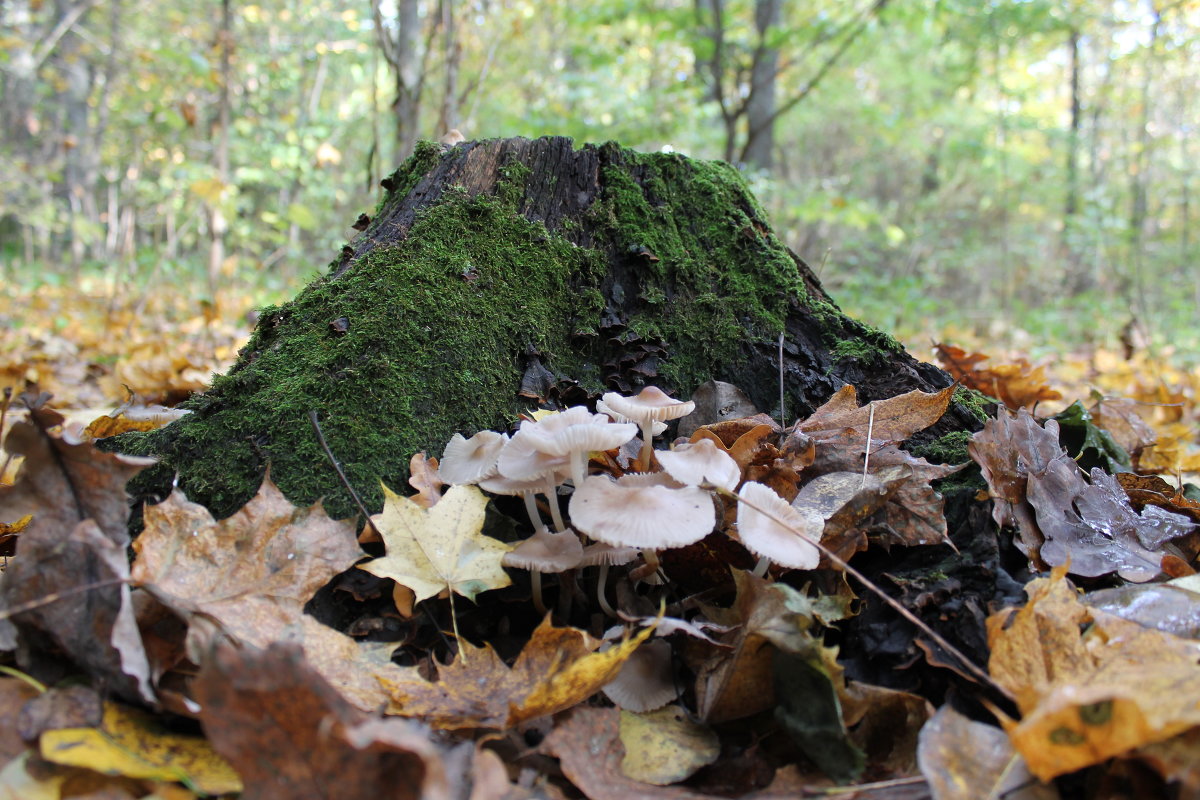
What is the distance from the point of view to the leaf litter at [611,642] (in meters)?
0.94

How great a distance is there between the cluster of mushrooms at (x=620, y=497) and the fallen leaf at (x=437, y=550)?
80 millimetres

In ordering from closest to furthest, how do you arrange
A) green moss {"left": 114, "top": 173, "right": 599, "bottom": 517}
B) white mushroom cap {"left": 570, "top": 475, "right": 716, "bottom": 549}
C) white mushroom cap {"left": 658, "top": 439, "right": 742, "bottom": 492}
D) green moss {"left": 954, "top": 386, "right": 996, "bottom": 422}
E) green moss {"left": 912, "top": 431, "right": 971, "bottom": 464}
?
white mushroom cap {"left": 570, "top": 475, "right": 716, "bottom": 549} → white mushroom cap {"left": 658, "top": 439, "right": 742, "bottom": 492} → green moss {"left": 114, "top": 173, "right": 599, "bottom": 517} → green moss {"left": 912, "top": 431, "right": 971, "bottom": 464} → green moss {"left": 954, "top": 386, "right": 996, "bottom": 422}

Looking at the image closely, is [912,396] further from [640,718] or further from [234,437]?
[234,437]

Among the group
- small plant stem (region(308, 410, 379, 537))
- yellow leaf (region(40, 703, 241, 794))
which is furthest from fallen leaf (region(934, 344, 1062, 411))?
yellow leaf (region(40, 703, 241, 794))

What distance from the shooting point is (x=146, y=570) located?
49.9 inches

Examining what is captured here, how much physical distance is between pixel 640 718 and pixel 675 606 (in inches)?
10.7

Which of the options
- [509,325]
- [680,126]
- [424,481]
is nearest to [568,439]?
[424,481]

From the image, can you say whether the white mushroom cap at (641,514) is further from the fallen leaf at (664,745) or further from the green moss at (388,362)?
the green moss at (388,362)

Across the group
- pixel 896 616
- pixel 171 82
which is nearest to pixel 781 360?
pixel 896 616

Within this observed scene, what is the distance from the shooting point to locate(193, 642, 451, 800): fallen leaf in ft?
3.01

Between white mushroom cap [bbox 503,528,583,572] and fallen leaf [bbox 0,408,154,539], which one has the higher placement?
fallen leaf [bbox 0,408,154,539]

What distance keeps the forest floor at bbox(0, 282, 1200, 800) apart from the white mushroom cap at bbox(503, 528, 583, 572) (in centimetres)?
12

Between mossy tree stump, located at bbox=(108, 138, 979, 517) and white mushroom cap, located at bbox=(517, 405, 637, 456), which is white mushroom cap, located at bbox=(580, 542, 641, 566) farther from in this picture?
mossy tree stump, located at bbox=(108, 138, 979, 517)

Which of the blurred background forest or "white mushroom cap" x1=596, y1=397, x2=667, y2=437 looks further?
the blurred background forest
